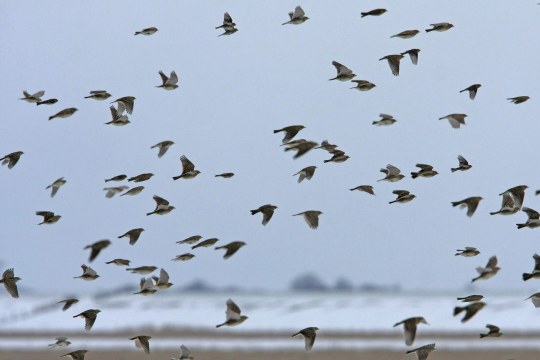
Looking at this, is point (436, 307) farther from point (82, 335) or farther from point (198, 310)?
point (82, 335)

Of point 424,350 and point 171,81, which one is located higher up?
point 171,81

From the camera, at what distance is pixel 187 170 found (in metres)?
19.5

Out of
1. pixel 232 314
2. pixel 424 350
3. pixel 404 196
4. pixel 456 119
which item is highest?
pixel 456 119

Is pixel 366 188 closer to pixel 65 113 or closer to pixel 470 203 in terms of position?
pixel 470 203

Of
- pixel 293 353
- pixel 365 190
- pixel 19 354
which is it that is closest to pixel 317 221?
pixel 365 190

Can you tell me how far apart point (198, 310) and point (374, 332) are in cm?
3356

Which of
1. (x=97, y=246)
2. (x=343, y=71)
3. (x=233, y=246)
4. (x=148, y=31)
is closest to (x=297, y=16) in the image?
(x=343, y=71)

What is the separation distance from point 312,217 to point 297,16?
3.65 metres

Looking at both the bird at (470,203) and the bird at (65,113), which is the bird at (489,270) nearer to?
the bird at (470,203)

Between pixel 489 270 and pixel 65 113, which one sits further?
pixel 65 113

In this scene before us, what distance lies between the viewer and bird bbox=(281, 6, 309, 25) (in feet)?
64.3

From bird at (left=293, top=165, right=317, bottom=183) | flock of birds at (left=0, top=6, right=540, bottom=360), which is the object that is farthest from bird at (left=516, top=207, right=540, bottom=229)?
bird at (left=293, top=165, right=317, bottom=183)

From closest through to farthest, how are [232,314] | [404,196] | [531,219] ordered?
[232,314] → [531,219] → [404,196]

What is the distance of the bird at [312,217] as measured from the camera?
731 inches
